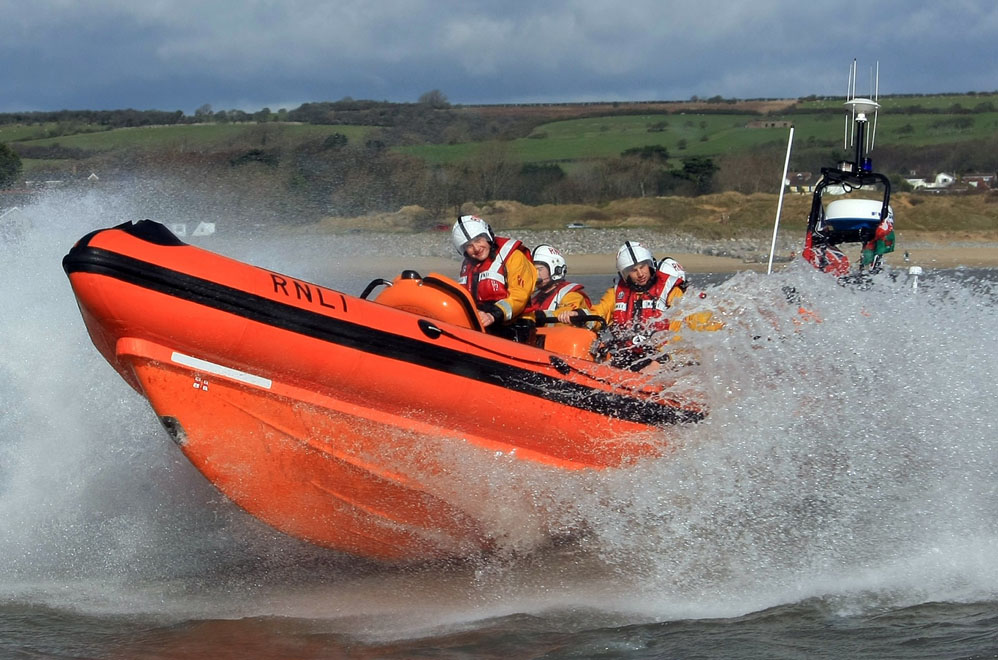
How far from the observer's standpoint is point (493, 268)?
220 inches

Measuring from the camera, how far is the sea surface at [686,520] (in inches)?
183

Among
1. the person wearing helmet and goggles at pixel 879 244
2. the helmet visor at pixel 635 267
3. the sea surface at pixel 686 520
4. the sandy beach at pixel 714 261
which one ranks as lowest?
the sea surface at pixel 686 520

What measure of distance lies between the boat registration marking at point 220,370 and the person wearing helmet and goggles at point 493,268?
130 centimetres

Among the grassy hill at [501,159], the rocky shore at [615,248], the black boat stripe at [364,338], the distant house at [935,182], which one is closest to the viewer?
the black boat stripe at [364,338]

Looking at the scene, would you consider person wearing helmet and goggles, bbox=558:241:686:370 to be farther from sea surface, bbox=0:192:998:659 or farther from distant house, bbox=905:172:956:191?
distant house, bbox=905:172:956:191

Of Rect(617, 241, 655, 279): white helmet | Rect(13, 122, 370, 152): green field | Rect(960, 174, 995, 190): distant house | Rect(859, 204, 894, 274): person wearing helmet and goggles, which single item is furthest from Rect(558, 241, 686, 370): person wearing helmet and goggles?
Rect(960, 174, 995, 190): distant house

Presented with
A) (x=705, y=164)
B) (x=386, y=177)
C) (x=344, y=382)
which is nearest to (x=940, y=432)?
(x=344, y=382)

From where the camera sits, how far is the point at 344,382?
463cm

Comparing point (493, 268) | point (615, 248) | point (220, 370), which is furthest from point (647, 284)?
point (615, 248)

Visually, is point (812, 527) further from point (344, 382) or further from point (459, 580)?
point (344, 382)

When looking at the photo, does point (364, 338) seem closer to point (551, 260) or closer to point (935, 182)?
point (551, 260)

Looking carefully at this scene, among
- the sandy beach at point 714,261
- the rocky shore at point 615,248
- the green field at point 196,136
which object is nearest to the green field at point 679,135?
the green field at point 196,136

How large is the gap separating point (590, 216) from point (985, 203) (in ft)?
28.6

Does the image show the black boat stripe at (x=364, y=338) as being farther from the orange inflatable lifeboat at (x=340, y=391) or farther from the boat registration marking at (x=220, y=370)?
the boat registration marking at (x=220, y=370)
